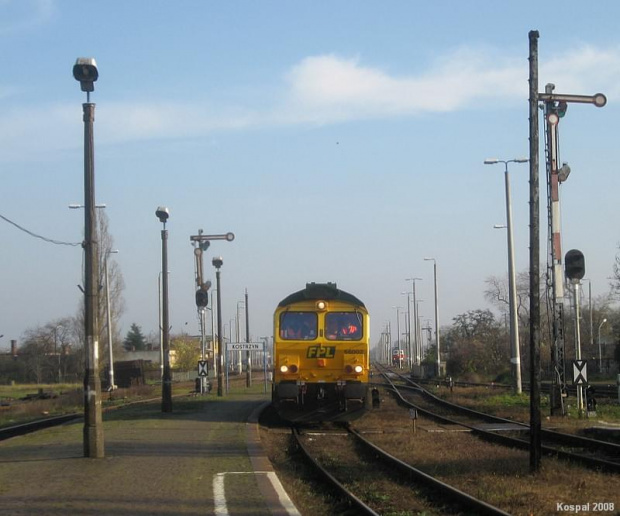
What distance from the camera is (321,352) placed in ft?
71.0

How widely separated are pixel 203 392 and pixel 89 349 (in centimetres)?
2597

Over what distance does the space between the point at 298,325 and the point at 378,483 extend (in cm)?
943

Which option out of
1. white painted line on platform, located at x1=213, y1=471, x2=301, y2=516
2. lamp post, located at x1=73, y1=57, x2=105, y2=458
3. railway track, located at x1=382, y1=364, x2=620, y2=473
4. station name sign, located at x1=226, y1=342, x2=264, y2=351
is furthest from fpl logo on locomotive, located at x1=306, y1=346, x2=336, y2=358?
station name sign, located at x1=226, y1=342, x2=264, y2=351

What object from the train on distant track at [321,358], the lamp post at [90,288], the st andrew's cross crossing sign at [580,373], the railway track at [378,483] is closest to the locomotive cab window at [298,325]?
the train on distant track at [321,358]

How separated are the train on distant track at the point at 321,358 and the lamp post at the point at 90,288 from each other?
7.44 m

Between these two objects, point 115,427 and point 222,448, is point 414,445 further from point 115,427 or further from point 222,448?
point 115,427

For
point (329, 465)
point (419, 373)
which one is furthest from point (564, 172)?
point (419, 373)

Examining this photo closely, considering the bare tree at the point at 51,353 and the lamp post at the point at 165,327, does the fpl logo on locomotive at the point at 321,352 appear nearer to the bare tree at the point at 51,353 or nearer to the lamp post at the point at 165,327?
the lamp post at the point at 165,327

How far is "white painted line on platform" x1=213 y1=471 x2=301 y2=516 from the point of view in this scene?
972 cm

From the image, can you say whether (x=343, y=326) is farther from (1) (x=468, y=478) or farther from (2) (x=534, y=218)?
(1) (x=468, y=478)

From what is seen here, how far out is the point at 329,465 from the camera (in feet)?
49.3

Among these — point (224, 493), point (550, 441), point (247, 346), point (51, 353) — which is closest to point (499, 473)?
point (224, 493)

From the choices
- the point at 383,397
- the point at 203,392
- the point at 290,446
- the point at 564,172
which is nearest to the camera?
the point at 290,446

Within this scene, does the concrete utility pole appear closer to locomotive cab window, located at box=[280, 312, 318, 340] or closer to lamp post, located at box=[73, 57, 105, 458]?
lamp post, located at box=[73, 57, 105, 458]
